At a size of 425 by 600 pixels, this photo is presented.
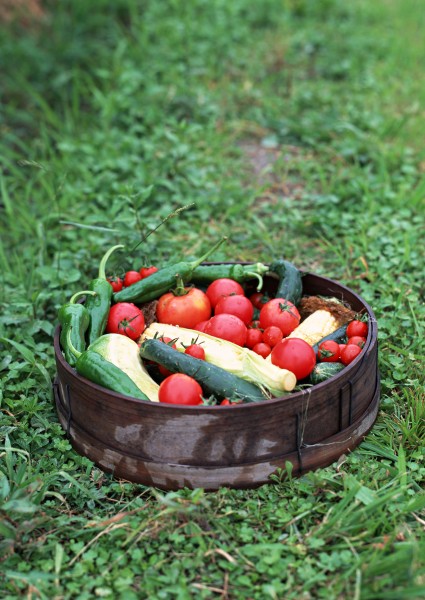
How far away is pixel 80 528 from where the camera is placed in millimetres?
3057

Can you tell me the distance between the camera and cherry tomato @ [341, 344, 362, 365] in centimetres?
339

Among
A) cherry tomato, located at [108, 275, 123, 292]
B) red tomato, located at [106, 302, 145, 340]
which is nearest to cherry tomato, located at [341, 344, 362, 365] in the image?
red tomato, located at [106, 302, 145, 340]

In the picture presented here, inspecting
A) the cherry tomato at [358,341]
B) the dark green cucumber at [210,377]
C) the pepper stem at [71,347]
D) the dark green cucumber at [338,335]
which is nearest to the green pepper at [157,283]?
the pepper stem at [71,347]

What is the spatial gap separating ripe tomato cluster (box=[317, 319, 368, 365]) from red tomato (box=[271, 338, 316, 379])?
0.51ft

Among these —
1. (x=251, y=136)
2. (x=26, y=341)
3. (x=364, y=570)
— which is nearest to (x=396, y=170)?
(x=251, y=136)

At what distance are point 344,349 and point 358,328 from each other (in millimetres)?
174

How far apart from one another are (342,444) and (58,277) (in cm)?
217

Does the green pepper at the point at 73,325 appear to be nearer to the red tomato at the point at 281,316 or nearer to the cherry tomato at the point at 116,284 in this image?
the cherry tomato at the point at 116,284

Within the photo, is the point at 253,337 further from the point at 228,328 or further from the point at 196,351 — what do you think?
the point at 196,351

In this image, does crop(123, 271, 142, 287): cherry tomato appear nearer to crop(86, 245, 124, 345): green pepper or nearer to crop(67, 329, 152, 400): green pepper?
crop(86, 245, 124, 345): green pepper

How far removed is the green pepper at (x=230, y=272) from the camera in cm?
393

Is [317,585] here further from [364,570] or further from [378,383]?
[378,383]

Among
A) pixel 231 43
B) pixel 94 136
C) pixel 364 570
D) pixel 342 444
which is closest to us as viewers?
pixel 364 570

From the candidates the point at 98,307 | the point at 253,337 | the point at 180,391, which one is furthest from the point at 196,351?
the point at 98,307
